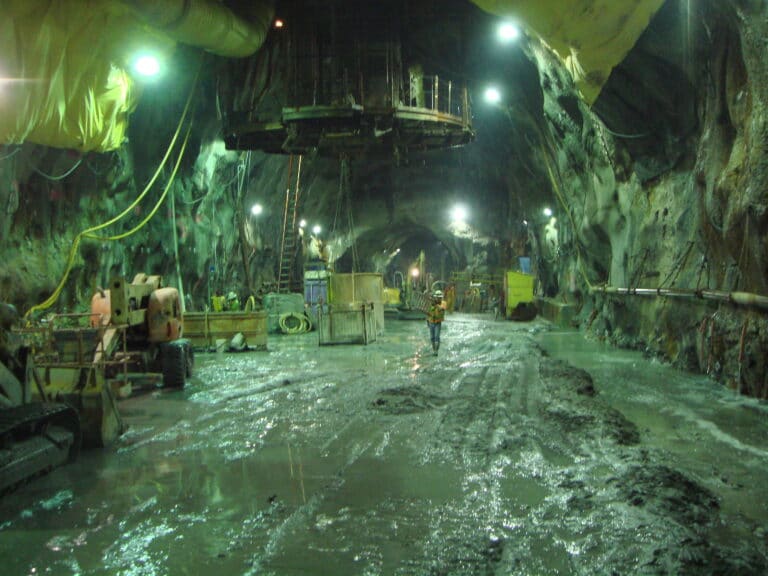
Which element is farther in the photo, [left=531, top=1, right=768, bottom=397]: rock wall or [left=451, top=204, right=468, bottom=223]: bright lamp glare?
[left=451, top=204, right=468, bottom=223]: bright lamp glare

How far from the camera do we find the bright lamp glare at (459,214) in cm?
3762

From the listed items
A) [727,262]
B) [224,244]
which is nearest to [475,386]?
[727,262]

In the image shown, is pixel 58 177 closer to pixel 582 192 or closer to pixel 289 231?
pixel 582 192

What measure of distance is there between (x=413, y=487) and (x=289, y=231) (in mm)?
24516

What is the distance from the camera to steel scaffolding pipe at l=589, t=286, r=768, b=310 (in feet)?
29.6

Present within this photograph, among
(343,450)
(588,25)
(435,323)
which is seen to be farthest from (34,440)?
(435,323)

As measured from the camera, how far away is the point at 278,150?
70.4 ft

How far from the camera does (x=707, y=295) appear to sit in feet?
36.2

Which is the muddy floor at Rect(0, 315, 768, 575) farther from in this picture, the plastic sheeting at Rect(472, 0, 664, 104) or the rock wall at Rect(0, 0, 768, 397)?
the plastic sheeting at Rect(472, 0, 664, 104)

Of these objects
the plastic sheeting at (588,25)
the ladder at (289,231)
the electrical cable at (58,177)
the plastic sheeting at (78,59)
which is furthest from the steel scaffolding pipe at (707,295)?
the ladder at (289,231)

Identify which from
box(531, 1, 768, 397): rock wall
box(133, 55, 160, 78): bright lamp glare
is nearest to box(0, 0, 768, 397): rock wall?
box(531, 1, 768, 397): rock wall

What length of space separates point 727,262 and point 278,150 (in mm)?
14934

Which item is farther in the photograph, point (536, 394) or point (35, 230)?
point (35, 230)

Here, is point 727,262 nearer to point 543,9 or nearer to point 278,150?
point 543,9
